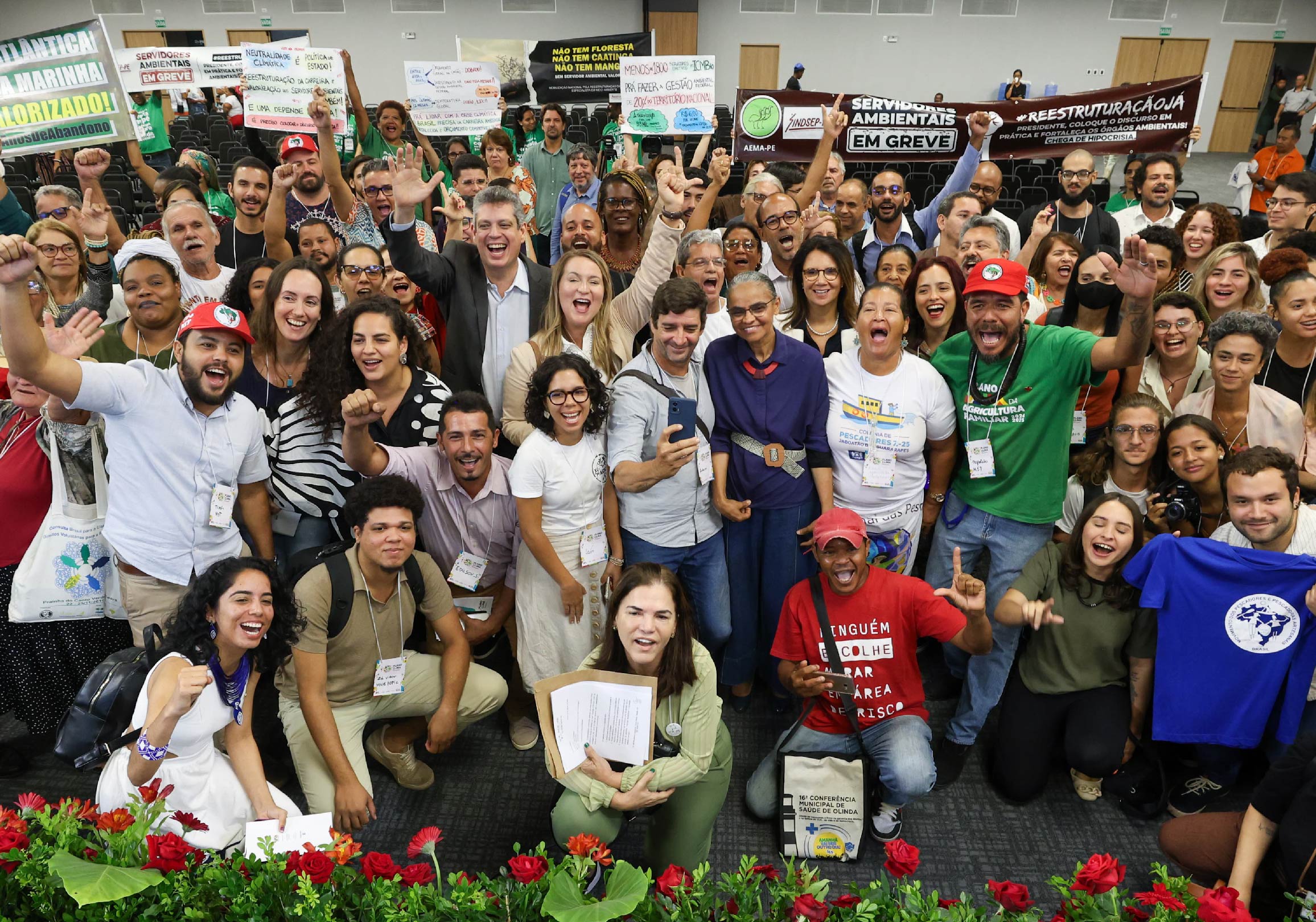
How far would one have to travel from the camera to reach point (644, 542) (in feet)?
10.1

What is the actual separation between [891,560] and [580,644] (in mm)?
1279

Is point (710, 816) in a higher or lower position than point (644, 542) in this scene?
lower

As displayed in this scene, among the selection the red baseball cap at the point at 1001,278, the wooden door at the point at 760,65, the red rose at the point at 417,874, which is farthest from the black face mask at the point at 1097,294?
the wooden door at the point at 760,65

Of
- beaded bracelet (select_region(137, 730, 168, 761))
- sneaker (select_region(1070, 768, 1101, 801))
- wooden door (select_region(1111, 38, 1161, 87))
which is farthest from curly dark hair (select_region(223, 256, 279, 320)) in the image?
wooden door (select_region(1111, 38, 1161, 87))

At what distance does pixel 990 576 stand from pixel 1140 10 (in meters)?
17.1

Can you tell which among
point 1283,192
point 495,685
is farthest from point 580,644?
point 1283,192

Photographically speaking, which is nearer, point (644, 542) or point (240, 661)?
point (240, 661)

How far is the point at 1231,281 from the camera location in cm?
376

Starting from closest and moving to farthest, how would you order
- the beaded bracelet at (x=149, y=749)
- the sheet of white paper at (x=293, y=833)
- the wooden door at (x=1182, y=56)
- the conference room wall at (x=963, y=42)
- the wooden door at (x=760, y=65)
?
the sheet of white paper at (x=293, y=833)
the beaded bracelet at (x=149, y=749)
the conference room wall at (x=963, y=42)
the wooden door at (x=1182, y=56)
the wooden door at (x=760, y=65)

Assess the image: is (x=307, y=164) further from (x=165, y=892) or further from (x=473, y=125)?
(x=165, y=892)

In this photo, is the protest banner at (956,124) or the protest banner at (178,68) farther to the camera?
the protest banner at (178,68)

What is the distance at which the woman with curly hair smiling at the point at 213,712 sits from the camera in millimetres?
2303

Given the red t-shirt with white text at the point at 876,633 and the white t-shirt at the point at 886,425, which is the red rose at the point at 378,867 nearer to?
the red t-shirt with white text at the point at 876,633

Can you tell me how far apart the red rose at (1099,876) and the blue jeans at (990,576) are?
135 centimetres
